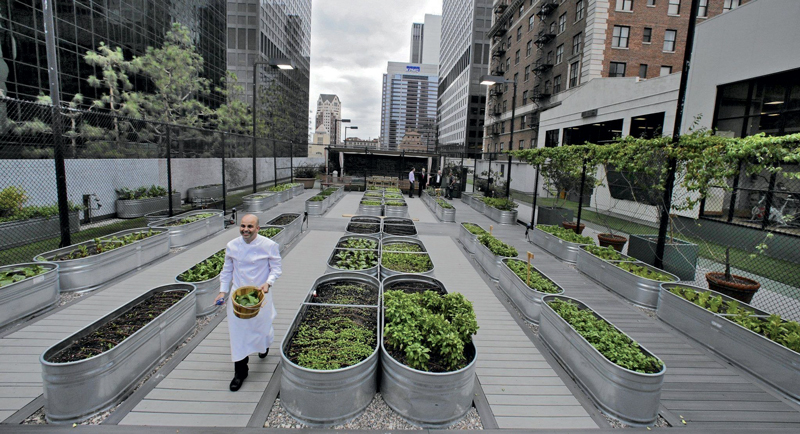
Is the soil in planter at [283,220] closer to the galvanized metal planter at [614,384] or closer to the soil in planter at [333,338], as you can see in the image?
the soil in planter at [333,338]

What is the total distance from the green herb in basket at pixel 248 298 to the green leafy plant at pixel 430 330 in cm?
154

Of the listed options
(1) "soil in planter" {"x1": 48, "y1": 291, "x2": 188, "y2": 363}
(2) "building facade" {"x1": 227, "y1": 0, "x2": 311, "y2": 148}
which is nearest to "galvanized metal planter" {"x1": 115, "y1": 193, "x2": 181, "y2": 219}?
(1) "soil in planter" {"x1": 48, "y1": 291, "x2": 188, "y2": 363}

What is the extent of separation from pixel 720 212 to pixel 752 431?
1132cm

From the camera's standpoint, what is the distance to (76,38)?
2197 cm

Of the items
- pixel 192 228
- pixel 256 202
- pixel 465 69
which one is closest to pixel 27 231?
pixel 192 228

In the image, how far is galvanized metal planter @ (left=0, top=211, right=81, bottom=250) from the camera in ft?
30.0

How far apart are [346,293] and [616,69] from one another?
35.5 m

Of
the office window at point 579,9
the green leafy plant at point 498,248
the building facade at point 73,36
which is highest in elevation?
the office window at point 579,9

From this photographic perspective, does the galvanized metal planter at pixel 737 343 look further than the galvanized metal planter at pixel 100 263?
No

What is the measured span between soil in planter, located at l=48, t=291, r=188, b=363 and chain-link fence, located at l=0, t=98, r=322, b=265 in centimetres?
428

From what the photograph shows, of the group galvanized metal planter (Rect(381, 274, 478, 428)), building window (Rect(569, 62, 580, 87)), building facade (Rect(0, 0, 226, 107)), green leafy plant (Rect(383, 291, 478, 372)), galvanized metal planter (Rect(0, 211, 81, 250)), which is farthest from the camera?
building window (Rect(569, 62, 580, 87))

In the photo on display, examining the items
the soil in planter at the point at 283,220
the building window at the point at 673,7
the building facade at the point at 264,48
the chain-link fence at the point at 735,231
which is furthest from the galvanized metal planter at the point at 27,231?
the building window at the point at 673,7

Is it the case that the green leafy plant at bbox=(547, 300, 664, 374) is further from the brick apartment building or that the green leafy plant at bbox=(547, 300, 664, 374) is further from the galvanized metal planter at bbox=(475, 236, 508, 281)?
the brick apartment building

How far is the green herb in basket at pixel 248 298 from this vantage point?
4.02 m
